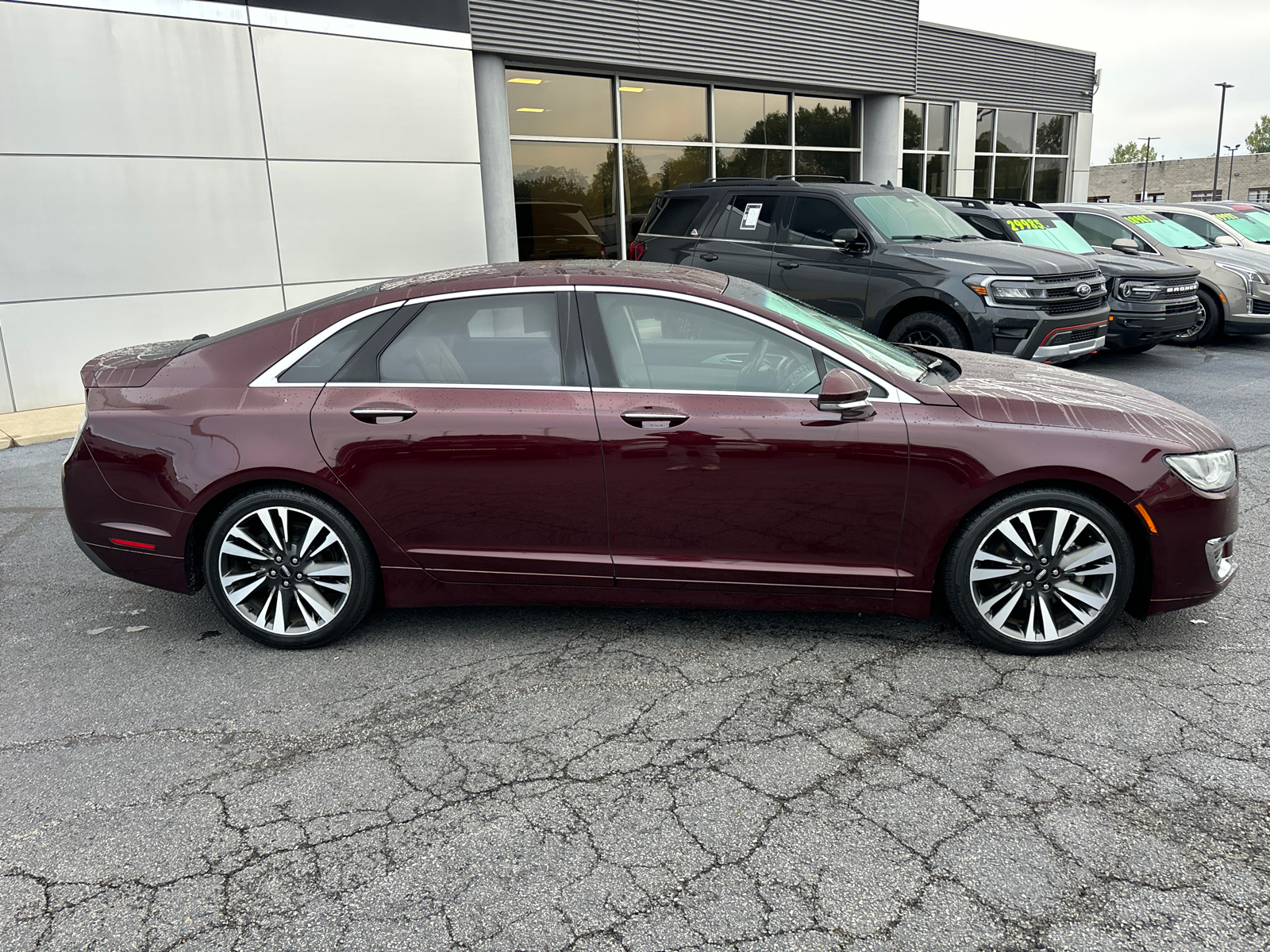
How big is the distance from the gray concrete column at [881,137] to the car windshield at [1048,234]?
7.09 m

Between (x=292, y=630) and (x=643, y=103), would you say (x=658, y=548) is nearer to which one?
(x=292, y=630)

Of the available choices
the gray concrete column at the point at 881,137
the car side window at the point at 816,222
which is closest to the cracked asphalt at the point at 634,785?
the car side window at the point at 816,222

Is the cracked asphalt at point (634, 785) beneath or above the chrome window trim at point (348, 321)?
beneath

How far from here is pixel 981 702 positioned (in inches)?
138

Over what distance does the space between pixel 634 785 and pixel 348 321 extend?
2.36 m

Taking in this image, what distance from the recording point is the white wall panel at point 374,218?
11.1 metres

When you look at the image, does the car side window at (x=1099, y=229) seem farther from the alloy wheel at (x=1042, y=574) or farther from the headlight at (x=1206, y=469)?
the alloy wheel at (x=1042, y=574)

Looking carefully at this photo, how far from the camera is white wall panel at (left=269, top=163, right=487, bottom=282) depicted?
11.1 metres

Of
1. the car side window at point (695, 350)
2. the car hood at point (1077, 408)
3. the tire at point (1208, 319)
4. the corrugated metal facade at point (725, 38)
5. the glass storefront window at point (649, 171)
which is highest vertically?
the corrugated metal facade at point (725, 38)

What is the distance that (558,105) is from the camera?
14500 mm

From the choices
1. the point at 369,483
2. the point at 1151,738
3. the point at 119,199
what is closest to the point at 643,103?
the point at 119,199

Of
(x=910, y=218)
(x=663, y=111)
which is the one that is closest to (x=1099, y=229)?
(x=910, y=218)

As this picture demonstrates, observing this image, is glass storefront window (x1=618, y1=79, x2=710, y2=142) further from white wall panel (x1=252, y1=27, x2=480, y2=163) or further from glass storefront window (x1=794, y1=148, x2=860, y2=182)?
white wall panel (x1=252, y1=27, x2=480, y2=163)

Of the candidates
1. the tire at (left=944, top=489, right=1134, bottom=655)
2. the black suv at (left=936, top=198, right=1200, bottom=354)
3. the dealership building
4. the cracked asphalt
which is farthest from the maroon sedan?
the black suv at (left=936, top=198, right=1200, bottom=354)
